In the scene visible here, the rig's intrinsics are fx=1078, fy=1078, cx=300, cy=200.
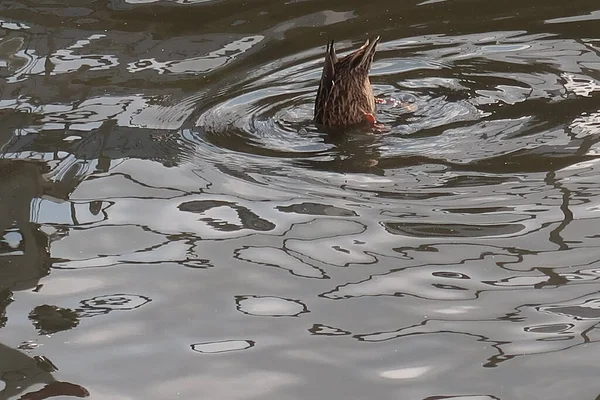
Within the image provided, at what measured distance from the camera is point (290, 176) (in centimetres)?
613

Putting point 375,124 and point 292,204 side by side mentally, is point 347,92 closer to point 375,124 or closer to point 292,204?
point 375,124

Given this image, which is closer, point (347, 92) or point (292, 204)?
point (292, 204)

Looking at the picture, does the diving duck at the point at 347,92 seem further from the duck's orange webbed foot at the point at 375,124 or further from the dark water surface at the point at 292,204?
the dark water surface at the point at 292,204

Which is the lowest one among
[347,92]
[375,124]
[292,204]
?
Answer: [292,204]

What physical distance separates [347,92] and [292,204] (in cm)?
162

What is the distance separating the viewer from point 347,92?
23.5 feet

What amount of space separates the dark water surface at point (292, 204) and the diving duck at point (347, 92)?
15 centimetres

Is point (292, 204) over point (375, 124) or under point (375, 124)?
under

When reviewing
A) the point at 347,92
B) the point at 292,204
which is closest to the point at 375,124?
the point at 347,92

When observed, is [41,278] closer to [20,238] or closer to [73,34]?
[20,238]

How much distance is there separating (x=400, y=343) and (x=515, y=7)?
4.75 meters

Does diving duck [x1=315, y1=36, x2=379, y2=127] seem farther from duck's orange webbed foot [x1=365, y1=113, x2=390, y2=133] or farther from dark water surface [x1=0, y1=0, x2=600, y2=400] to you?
dark water surface [x1=0, y1=0, x2=600, y2=400]

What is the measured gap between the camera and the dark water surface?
4.48 metres

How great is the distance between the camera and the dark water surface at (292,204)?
4.48 metres
